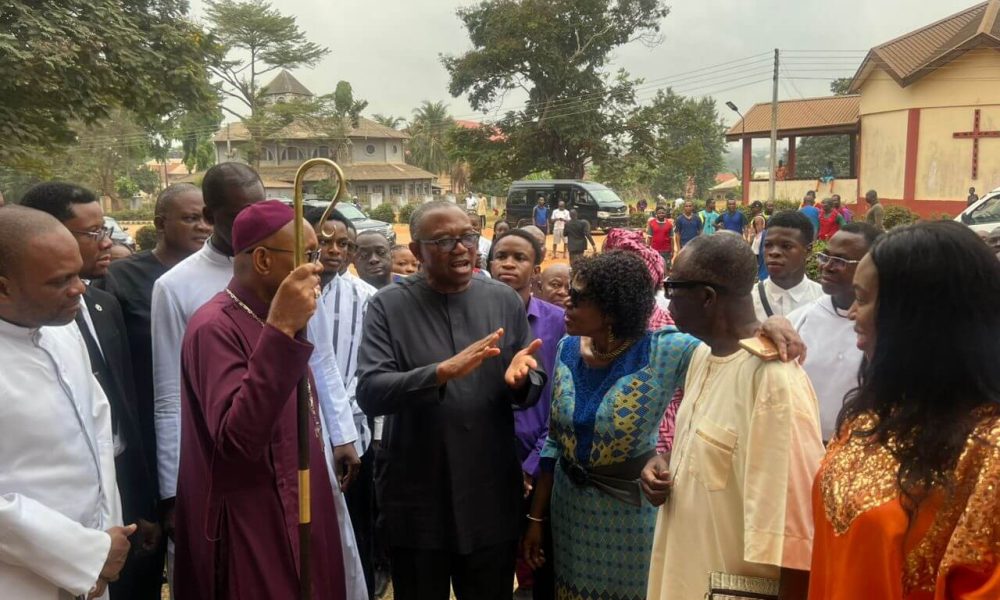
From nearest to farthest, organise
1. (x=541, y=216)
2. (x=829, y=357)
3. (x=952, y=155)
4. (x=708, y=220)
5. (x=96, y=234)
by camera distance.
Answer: (x=96, y=234) → (x=829, y=357) → (x=708, y=220) → (x=952, y=155) → (x=541, y=216)

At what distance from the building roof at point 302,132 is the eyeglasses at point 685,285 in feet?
150

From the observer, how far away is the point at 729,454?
2.17 meters

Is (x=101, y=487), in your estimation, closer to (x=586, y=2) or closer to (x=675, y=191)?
(x=586, y=2)

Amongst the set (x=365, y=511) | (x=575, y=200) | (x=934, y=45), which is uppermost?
(x=934, y=45)

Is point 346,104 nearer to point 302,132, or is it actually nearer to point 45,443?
point 302,132

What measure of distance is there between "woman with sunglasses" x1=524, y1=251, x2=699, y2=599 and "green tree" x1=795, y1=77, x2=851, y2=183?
55144 millimetres

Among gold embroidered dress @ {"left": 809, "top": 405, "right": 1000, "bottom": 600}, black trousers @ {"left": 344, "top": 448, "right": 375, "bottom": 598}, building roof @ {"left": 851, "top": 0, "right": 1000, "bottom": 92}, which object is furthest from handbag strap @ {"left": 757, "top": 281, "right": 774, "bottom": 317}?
building roof @ {"left": 851, "top": 0, "right": 1000, "bottom": 92}

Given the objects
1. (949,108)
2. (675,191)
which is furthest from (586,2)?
(675,191)

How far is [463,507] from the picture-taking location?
2727 mm

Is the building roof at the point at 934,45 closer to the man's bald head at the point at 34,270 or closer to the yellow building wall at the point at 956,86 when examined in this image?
the yellow building wall at the point at 956,86

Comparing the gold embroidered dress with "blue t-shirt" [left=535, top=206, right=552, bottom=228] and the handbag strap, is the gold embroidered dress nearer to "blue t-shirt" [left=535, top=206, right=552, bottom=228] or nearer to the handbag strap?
the handbag strap

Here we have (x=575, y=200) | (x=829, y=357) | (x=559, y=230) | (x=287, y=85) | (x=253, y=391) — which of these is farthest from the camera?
(x=287, y=85)

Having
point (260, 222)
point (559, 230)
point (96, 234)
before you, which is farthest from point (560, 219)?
point (260, 222)

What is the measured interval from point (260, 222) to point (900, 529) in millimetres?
1958
